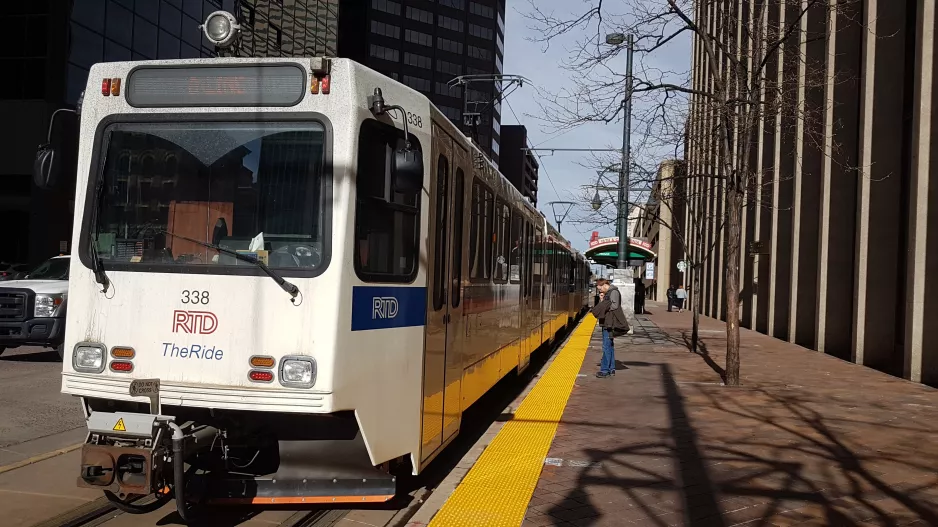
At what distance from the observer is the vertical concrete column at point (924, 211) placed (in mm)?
13711

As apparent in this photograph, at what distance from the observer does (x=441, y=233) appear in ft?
21.4

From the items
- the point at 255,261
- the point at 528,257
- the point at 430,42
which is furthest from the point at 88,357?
the point at 430,42

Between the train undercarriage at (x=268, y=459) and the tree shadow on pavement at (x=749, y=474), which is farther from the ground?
the train undercarriage at (x=268, y=459)

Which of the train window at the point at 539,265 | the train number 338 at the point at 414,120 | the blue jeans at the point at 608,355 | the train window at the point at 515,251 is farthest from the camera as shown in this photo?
the train window at the point at 539,265

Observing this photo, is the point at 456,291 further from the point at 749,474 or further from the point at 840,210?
the point at 840,210

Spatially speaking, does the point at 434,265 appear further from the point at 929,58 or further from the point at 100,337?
the point at 929,58

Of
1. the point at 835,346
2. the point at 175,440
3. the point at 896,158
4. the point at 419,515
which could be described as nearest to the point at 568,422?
the point at 419,515

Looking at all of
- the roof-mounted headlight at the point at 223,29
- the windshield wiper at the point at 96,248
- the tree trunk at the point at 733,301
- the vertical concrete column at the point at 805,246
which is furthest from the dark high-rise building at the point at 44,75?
the windshield wiper at the point at 96,248

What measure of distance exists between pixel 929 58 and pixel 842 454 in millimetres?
8739

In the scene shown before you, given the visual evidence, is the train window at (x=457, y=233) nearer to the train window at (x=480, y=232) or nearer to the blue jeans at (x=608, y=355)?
the train window at (x=480, y=232)

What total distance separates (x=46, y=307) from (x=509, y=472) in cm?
958

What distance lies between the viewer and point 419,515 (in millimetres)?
5957

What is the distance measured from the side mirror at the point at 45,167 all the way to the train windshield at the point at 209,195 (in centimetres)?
39

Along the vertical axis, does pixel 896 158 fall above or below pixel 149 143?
above
